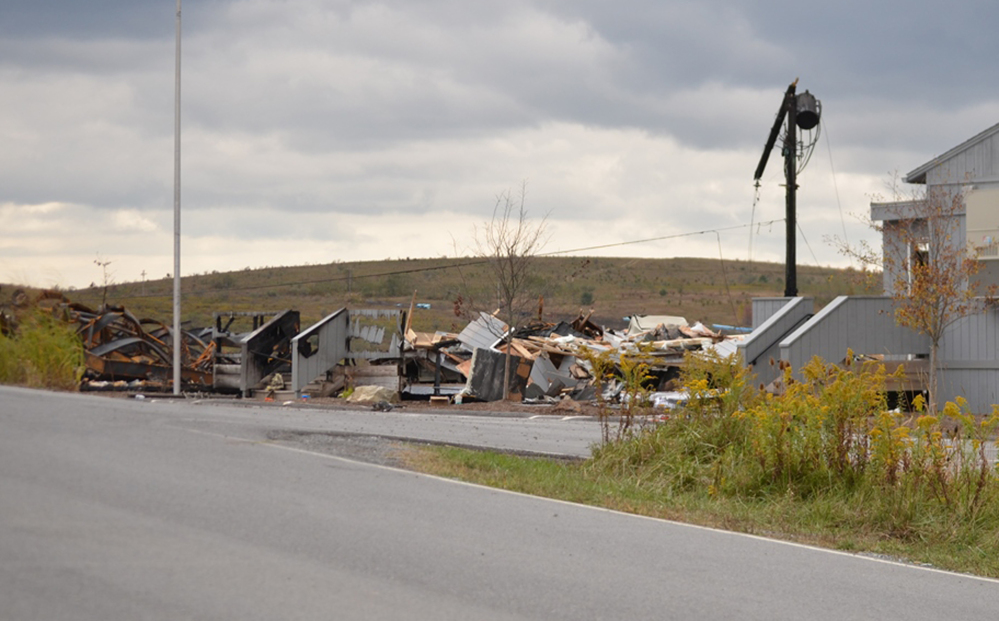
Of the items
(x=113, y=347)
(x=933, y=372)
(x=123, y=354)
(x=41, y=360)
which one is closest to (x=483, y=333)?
(x=123, y=354)

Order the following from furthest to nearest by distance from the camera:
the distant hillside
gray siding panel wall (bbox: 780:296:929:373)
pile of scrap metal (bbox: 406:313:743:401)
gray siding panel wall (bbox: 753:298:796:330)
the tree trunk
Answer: the distant hillside < pile of scrap metal (bbox: 406:313:743:401) < gray siding panel wall (bbox: 753:298:796:330) < the tree trunk < gray siding panel wall (bbox: 780:296:929:373)

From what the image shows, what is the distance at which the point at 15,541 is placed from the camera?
6562mm

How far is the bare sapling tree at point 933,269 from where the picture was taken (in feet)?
69.3

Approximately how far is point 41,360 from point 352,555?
18.7m

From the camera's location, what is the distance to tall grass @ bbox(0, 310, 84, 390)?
23047 millimetres

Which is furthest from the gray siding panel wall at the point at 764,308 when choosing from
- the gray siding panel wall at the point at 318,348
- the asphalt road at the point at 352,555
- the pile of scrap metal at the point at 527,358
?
the asphalt road at the point at 352,555

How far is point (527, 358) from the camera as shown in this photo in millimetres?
26219

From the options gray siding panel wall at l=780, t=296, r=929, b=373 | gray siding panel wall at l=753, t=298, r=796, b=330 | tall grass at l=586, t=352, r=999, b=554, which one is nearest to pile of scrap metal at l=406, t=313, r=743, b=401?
gray siding panel wall at l=753, t=298, r=796, b=330

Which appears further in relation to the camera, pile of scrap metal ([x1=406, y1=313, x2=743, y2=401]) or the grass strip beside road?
pile of scrap metal ([x1=406, y1=313, x2=743, y2=401])

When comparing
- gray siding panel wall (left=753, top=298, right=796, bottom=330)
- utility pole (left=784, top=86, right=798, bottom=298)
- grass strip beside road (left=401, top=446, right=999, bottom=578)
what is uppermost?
utility pole (left=784, top=86, right=798, bottom=298)

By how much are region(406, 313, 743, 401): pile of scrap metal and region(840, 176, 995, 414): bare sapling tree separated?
4.73m

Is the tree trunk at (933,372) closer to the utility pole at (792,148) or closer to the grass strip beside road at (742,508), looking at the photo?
the utility pole at (792,148)

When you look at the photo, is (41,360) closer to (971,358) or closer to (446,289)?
(971,358)

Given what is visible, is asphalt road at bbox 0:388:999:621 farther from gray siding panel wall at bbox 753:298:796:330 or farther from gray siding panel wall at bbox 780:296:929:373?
gray siding panel wall at bbox 753:298:796:330
